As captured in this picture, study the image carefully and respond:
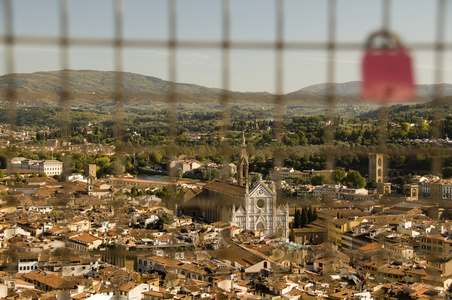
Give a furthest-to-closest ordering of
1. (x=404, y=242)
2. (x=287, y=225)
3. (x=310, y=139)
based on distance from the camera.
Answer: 1. (x=287, y=225)
2. (x=404, y=242)
3. (x=310, y=139)

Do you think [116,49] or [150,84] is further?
[150,84]

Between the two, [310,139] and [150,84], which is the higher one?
[150,84]

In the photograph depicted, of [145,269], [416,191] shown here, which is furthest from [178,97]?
[416,191]

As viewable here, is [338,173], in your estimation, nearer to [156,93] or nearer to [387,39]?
[387,39]

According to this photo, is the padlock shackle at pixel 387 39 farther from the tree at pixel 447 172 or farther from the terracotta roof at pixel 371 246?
the terracotta roof at pixel 371 246

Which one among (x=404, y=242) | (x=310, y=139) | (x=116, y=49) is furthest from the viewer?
(x=404, y=242)

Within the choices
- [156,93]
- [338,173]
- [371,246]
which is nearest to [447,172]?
[338,173]

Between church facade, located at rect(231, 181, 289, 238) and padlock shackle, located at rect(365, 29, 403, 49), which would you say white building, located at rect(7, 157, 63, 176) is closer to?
padlock shackle, located at rect(365, 29, 403, 49)

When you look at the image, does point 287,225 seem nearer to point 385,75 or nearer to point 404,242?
point 404,242
